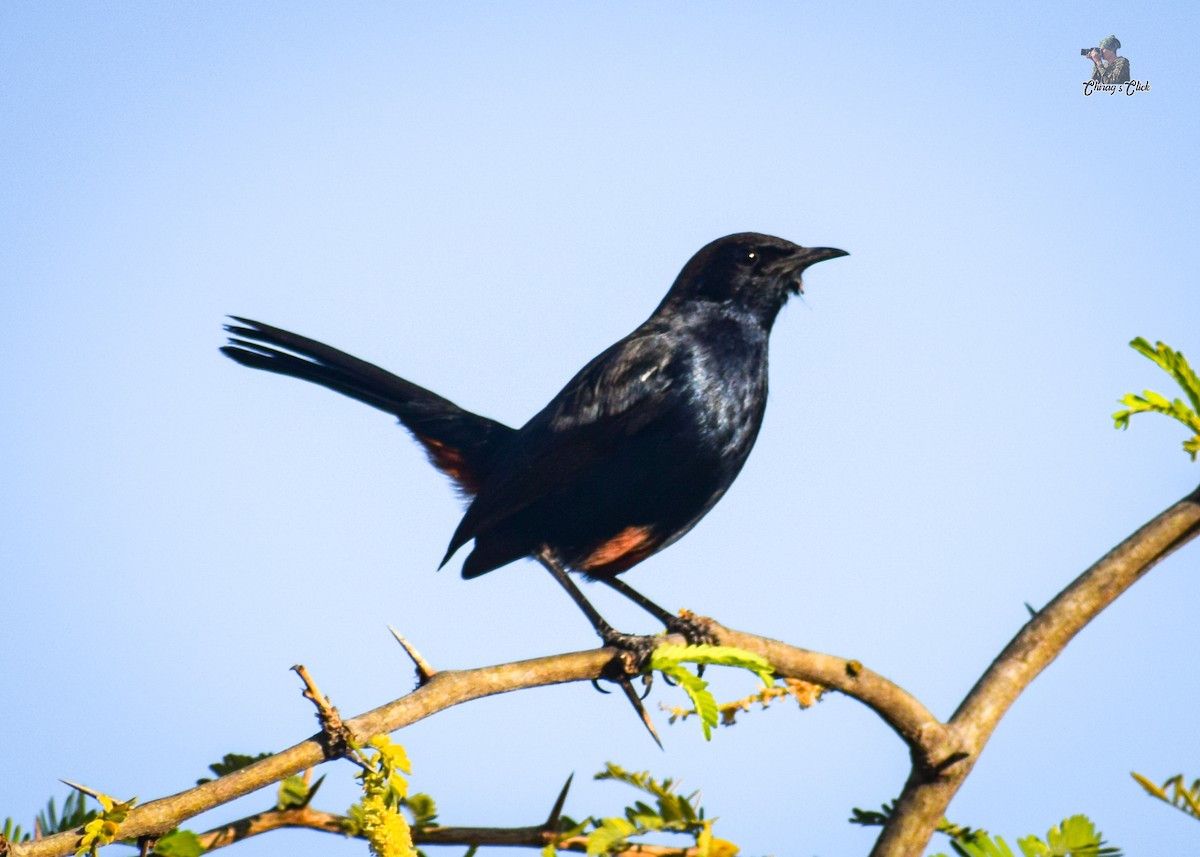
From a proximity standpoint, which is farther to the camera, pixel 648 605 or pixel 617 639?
pixel 648 605

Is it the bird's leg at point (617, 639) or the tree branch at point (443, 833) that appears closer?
the tree branch at point (443, 833)

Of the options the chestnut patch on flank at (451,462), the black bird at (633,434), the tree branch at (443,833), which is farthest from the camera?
the chestnut patch on flank at (451,462)

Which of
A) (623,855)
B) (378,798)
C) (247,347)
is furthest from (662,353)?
(378,798)

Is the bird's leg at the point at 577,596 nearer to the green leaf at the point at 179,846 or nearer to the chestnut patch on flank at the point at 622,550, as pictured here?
the chestnut patch on flank at the point at 622,550

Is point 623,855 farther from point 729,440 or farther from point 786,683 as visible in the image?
point 729,440

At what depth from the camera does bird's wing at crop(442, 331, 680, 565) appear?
4836 millimetres

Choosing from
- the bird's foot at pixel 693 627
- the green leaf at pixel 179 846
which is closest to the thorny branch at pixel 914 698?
the green leaf at pixel 179 846

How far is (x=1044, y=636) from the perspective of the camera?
236 cm

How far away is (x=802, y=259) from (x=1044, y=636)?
3.33 m

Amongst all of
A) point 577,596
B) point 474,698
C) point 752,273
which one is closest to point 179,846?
point 474,698

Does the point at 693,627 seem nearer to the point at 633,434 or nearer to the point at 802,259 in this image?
the point at 633,434

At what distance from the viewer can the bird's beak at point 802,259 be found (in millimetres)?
5434

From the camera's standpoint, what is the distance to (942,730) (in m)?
2.43

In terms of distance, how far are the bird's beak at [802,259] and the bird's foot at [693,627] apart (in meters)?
1.87
